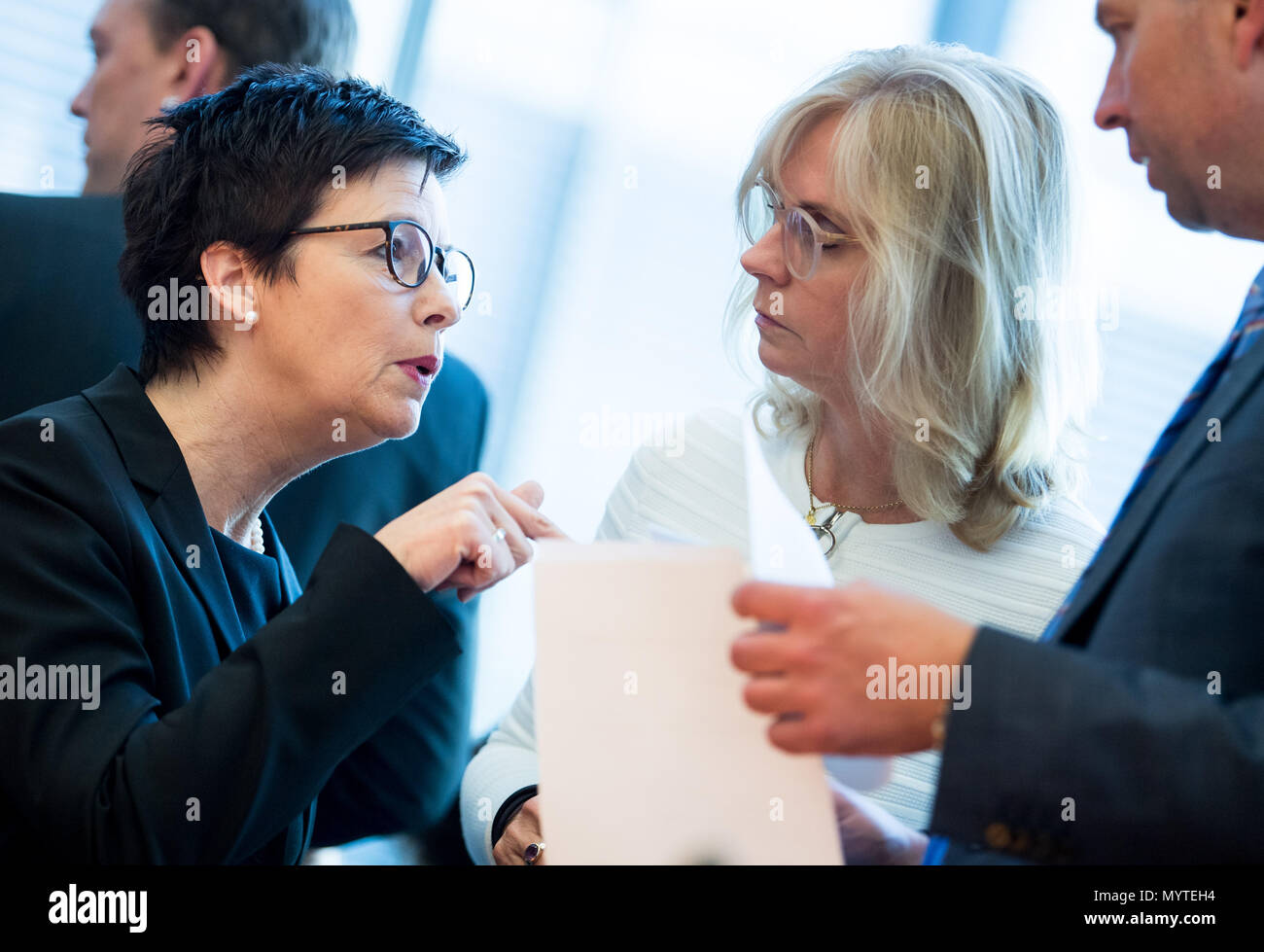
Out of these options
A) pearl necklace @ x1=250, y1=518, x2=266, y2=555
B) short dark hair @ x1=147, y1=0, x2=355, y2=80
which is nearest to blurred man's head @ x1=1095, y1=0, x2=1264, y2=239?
pearl necklace @ x1=250, y1=518, x2=266, y2=555

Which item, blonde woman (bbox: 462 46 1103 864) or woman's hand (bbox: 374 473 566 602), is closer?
woman's hand (bbox: 374 473 566 602)

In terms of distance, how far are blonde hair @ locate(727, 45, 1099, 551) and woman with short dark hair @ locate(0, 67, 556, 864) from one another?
1.94ft

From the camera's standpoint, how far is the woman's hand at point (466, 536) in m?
1.11

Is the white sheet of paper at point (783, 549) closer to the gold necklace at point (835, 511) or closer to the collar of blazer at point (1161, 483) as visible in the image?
the collar of blazer at point (1161, 483)

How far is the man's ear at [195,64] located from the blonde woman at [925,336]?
1.13 m

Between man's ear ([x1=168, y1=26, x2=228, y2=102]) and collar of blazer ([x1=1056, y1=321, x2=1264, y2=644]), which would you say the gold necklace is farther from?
man's ear ([x1=168, y1=26, x2=228, y2=102])

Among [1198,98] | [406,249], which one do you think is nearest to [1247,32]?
[1198,98]

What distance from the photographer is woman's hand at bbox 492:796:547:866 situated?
1.33 meters

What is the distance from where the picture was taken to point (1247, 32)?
871 millimetres

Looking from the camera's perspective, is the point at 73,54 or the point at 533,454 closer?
the point at 73,54

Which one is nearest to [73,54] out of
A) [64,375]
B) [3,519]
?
[64,375]

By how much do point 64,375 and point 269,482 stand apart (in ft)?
1.86

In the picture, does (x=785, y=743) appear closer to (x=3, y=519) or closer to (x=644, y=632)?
(x=644, y=632)
